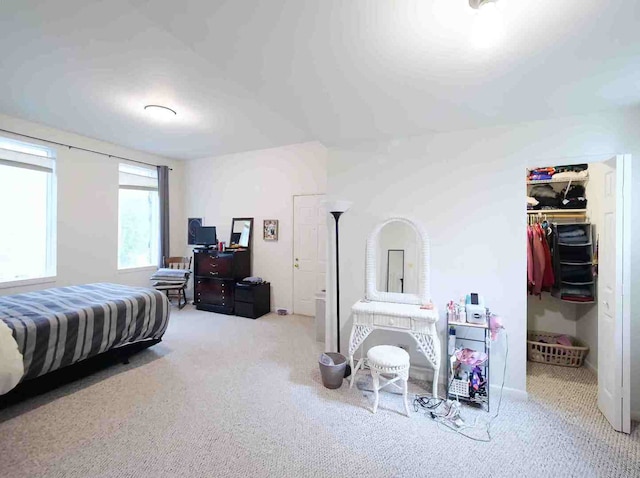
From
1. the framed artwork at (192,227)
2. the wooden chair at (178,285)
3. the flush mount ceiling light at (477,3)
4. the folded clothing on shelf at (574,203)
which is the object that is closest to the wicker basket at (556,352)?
the folded clothing on shelf at (574,203)

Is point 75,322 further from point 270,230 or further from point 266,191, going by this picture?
point 266,191

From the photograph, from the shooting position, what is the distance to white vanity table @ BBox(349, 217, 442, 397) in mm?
2346

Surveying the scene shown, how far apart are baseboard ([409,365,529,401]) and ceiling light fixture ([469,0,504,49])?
2530 millimetres

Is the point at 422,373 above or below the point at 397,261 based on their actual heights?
below

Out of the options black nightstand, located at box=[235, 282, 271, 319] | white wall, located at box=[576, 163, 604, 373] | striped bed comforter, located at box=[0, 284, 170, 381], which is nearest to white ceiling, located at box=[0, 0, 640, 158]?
white wall, located at box=[576, 163, 604, 373]

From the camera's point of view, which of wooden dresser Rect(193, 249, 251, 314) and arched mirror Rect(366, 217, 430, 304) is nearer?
arched mirror Rect(366, 217, 430, 304)

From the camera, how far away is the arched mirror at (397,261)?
2.64 metres

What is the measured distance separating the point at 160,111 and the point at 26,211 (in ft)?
7.79

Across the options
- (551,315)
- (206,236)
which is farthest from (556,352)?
(206,236)

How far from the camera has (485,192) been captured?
250 cm

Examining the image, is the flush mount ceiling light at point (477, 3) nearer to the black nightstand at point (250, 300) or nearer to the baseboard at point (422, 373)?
the baseboard at point (422, 373)

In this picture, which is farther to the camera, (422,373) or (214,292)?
(214,292)

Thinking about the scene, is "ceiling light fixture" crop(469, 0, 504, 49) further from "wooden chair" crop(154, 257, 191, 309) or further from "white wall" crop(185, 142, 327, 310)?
"wooden chair" crop(154, 257, 191, 309)

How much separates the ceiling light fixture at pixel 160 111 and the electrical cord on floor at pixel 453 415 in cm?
376
